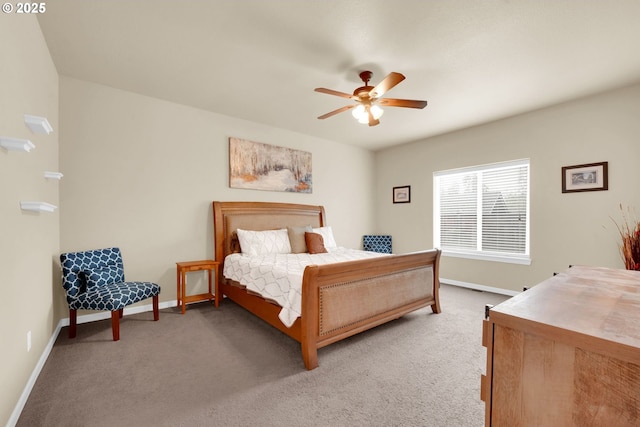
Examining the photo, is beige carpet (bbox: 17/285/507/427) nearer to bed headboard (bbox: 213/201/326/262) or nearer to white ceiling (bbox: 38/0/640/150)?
bed headboard (bbox: 213/201/326/262)

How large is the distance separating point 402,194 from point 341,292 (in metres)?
3.66

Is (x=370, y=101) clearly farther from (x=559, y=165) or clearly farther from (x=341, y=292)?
(x=559, y=165)

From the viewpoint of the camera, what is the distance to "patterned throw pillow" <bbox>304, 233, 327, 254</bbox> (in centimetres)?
390

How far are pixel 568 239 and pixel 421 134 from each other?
8.59 feet

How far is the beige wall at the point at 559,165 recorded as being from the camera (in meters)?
3.21

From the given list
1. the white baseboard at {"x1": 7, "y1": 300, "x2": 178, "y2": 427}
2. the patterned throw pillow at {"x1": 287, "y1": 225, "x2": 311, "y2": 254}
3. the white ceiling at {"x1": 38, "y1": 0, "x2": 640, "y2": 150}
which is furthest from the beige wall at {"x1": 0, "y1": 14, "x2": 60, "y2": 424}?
the patterned throw pillow at {"x1": 287, "y1": 225, "x2": 311, "y2": 254}

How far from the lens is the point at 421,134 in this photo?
4.88 meters

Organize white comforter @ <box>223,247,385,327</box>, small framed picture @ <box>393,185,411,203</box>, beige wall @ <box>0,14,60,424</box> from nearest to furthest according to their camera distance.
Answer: beige wall @ <box>0,14,60,424</box> → white comforter @ <box>223,247,385,327</box> → small framed picture @ <box>393,185,411,203</box>

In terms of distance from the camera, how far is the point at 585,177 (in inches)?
136

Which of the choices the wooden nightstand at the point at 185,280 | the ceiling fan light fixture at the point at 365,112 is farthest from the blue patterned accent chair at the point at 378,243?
the ceiling fan light fixture at the point at 365,112

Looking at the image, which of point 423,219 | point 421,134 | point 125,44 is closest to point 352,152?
point 421,134

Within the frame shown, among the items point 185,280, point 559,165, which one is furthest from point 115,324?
point 559,165

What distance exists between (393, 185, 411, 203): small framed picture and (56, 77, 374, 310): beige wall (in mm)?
2672

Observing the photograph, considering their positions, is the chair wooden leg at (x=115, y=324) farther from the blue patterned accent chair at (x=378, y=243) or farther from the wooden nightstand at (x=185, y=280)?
the blue patterned accent chair at (x=378, y=243)
